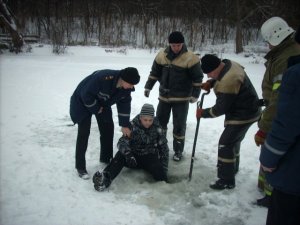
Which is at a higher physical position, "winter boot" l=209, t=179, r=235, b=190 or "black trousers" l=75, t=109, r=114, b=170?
"black trousers" l=75, t=109, r=114, b=170

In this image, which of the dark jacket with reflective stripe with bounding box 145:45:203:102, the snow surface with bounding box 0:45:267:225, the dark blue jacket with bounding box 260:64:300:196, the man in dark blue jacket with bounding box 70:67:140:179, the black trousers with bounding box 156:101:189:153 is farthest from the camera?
the black trousers with bounding box 156:101:189:153

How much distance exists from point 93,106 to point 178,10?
696 inches

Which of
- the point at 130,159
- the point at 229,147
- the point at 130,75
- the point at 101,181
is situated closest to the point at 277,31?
the point at 229,147

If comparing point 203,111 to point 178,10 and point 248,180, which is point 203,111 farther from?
point 178,10

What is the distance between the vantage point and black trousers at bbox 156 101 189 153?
189 inches

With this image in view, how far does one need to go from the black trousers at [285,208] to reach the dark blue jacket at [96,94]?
232cm

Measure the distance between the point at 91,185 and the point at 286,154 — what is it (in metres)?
2.49

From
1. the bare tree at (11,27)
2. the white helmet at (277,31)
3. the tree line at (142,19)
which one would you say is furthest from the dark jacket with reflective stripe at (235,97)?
the tree line at (142,19)

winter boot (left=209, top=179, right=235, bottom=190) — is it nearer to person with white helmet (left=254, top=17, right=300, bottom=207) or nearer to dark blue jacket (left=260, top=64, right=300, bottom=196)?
person with white helmet (left=254, top=17, right=300, bottom=207)

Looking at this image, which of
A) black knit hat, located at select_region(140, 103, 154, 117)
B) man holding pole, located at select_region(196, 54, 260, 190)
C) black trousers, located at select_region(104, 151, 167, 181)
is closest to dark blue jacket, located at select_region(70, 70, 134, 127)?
black knit hat, located at select_region(140, 103, 154, 117)

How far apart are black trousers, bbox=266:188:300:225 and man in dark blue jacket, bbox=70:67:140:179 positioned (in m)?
2.09

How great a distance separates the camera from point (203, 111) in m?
3.97

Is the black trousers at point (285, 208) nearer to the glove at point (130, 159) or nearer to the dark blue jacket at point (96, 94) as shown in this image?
the glove at point (130, 159)

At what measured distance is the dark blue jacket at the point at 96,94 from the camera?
3.94 m
